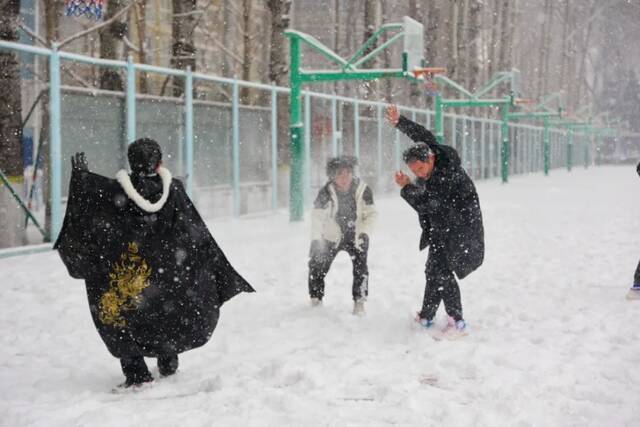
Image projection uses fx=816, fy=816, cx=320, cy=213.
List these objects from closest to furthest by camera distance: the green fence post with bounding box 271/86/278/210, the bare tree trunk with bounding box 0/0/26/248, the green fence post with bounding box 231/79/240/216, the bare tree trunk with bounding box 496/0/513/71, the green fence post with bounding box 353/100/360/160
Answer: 1. the bare tree trunk with bounding box 0/0/26/248
2. the green fence post with bounding box 231/79/240/216
3. the green fence post with bounding box 271/86/278/210
4. the green fence post with bounding box 353/100/360/160
5. the bare tree trunk with bounding box 496/0/513/71

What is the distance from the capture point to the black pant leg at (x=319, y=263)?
21.5 feet

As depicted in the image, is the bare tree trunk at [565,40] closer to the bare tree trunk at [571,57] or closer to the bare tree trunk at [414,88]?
the bare tree trunk at [571,57]

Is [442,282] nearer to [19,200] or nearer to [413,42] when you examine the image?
[19,200]

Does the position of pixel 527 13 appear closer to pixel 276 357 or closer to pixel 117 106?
pixel 117 106

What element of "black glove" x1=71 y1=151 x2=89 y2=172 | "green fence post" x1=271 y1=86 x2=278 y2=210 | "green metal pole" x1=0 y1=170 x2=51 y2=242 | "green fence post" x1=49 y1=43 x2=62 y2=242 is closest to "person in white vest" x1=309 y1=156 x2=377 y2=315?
"black glove" x1=71 y1=151 x2=89 y2=172

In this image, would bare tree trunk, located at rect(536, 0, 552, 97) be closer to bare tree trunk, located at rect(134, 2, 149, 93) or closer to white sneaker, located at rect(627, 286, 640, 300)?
bare tree trunk, located at rect(134, 2, 149, 93)

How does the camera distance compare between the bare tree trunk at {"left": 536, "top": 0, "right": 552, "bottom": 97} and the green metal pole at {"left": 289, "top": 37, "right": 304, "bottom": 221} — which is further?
the bare tree trunk at {"left": 536, "top": 0, "right": 552, "bottom": 97}

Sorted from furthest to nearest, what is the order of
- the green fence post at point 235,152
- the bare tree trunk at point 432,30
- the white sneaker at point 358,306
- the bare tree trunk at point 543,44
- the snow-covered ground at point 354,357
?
the bare tree trunk at point 543,44 → the bare tree trunk at point 432,30 → the green fence post at point 235,152 → the white sneaker at point 358,306 → the snow-covered ground at point 354,357

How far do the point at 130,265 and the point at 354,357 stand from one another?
5.22 ft

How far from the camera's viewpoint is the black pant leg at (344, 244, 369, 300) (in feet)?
21.3

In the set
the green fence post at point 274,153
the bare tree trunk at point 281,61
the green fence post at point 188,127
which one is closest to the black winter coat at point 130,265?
the green fence post at point 188,127

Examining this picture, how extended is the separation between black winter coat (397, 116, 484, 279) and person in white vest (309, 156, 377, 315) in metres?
0.74

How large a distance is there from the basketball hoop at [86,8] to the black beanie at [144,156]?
8509mm

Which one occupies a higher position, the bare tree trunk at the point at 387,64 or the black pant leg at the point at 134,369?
the bare tree trunk at the point at 387,64
